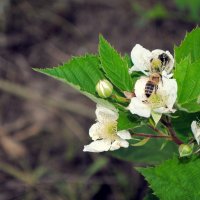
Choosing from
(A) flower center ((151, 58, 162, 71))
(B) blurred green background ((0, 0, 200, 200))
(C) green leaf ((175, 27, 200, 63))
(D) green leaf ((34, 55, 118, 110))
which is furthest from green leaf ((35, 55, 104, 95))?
(B) blurred green background ((0, 0, 200, 200))

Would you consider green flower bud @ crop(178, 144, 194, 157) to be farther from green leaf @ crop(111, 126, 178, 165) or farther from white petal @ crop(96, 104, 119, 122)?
green leaf @ crop(111, 126, 178, 165)

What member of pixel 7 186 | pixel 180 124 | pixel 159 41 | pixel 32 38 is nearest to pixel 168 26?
pixel 159 41

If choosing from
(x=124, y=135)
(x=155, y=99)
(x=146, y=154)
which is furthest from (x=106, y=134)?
(x=146, y=154)

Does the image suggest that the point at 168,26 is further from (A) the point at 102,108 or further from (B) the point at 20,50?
(A) the point at 102,108

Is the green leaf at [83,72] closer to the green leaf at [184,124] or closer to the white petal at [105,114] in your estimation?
the white petal at [105,114]

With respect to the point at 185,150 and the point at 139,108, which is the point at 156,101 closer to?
the point at 139,108

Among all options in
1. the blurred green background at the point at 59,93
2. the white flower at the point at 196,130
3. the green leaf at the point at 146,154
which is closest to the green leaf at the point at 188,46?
the white flower at the point at 196,130
